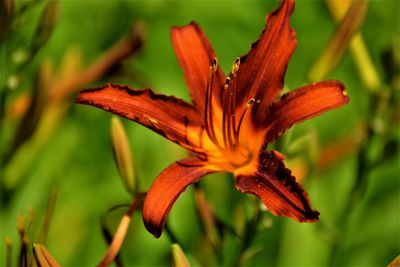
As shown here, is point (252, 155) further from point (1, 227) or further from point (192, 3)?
point (192, 3)

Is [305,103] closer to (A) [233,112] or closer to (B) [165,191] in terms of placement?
(A) [233,112]

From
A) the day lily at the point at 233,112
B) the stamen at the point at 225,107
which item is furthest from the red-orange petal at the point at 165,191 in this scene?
the stamen at the point at 225,107

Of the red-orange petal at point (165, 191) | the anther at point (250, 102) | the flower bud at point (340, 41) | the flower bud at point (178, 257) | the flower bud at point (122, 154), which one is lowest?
the flower bud at point (178, 257)

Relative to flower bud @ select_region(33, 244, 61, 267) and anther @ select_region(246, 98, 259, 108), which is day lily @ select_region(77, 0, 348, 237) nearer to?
anther @ select_region(246, 98, 259, 108)

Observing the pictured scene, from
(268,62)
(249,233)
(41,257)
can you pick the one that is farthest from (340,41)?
(41,257)

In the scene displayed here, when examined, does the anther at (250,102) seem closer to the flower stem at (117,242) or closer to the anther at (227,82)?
the anther at (227,82)

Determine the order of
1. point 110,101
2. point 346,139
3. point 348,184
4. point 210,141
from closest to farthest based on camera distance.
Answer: point 110,101 → point 210,141 → point 346,139 → point 348,184

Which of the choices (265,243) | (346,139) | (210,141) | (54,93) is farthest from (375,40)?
(210,141)
